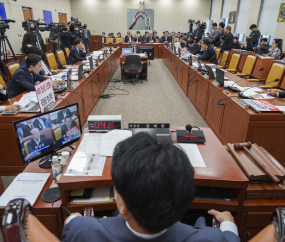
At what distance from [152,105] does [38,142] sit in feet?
10.5

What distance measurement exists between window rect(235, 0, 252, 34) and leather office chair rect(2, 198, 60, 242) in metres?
10.8

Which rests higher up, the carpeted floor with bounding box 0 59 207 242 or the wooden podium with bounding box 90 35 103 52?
the wooden podium with bounding box 90 35 103 52

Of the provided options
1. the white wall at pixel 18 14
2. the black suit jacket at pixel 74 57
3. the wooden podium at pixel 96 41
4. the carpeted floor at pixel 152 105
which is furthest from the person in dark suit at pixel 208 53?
the wooden podium at pixel 96 41

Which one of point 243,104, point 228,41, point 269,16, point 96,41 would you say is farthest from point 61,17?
point 243,104

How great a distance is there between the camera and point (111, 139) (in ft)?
4.47

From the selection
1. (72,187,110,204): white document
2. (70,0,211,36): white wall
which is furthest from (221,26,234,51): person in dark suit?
(70,0,211,36): white wall

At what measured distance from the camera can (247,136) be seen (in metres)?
2.12

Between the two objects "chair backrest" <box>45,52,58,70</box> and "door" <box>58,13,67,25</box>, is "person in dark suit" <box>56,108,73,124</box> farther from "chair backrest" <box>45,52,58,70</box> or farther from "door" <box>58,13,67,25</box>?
"door" <box>58,13,67,25</box>

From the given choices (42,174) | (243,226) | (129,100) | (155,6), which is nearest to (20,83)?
(42,174)

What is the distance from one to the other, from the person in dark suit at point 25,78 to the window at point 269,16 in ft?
26.0

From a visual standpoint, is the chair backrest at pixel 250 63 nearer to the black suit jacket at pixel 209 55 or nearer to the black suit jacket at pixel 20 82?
the black suit jacket at pixel 209 55

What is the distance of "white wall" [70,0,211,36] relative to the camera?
13047 mm

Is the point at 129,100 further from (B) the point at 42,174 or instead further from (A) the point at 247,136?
(B) the point at 42,174

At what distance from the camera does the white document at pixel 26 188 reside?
3.85 ft
